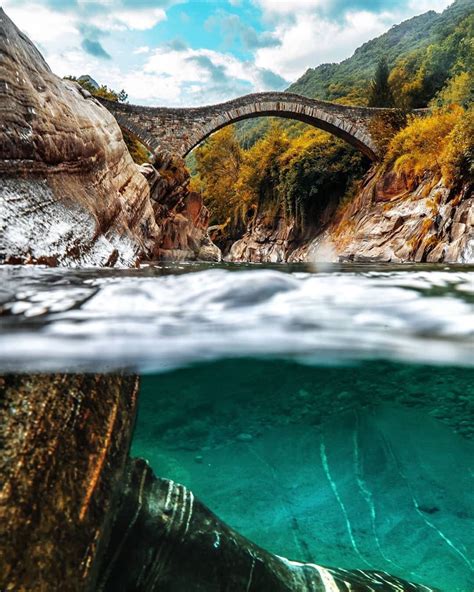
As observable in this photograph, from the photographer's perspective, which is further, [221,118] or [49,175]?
[221,118]

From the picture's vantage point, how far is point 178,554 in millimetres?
2979

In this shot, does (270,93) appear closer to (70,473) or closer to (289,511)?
(289,511)

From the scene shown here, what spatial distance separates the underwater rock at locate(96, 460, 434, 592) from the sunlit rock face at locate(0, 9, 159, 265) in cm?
340

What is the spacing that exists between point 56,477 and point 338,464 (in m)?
5.35

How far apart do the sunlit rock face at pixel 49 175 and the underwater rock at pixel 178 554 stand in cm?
340

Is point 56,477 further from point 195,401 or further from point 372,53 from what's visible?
point 372,53

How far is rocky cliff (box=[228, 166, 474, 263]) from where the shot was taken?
49.2ft

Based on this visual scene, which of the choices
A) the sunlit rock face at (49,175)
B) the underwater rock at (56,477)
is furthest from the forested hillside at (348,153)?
the underwater rock at (56,477)

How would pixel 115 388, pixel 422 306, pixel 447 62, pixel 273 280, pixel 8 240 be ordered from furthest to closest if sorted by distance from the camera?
pixel 447 62 < pixel 8 240 < pixel 273 280 < pixel 422 306 < pixel 115 388

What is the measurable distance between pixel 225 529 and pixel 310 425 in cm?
341

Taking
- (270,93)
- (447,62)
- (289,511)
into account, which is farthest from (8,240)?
(447,62)

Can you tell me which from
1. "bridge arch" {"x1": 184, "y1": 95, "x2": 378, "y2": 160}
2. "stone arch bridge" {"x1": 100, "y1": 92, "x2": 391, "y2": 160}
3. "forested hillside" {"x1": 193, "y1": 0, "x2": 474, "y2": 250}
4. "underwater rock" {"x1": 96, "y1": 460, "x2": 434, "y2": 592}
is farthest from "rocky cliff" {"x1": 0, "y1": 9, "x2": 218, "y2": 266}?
"bridge arch" {"x1": 184, "y1": 95, "x2": 378, "y2": 160}

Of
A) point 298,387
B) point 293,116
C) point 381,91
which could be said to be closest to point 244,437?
point 298,387

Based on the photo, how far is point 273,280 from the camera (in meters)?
4.36
